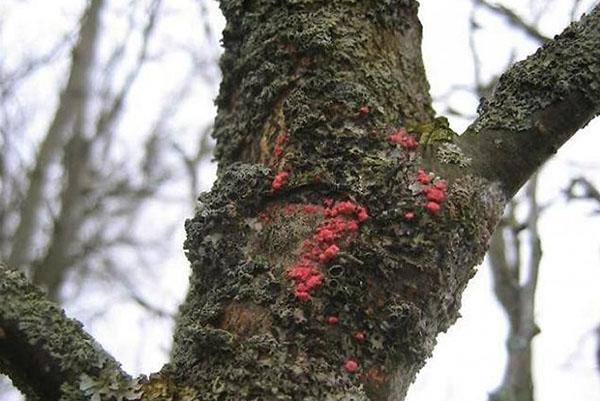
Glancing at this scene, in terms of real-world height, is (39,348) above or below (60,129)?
below

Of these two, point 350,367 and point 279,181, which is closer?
point 350,367

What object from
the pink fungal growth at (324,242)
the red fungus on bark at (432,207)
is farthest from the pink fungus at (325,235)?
the red fungus on bark at (432,207)

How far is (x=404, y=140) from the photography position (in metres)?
1.05

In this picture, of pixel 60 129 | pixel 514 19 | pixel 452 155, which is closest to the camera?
pixel 452 155

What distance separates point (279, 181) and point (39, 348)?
0.37 metres

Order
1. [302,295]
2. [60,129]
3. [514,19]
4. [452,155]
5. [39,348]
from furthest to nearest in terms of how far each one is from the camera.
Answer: [60,129], [514,19], [452,155], [302,295], [39,348]

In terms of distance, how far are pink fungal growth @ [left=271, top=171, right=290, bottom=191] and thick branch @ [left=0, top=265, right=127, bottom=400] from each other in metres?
0.31

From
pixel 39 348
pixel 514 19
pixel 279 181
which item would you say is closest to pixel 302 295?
pixel 279 181

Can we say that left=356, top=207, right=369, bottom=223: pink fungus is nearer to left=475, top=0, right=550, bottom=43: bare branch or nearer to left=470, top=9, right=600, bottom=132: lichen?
left=470, top=9, right=600, bottom=132: lichen

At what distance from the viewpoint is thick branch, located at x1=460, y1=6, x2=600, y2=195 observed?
102 centimetres

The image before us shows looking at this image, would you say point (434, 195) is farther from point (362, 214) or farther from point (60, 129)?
point (60, 129)

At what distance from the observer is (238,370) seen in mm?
869

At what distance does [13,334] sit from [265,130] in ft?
1.51

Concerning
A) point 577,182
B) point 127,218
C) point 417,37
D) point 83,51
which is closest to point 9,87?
point 83,51
